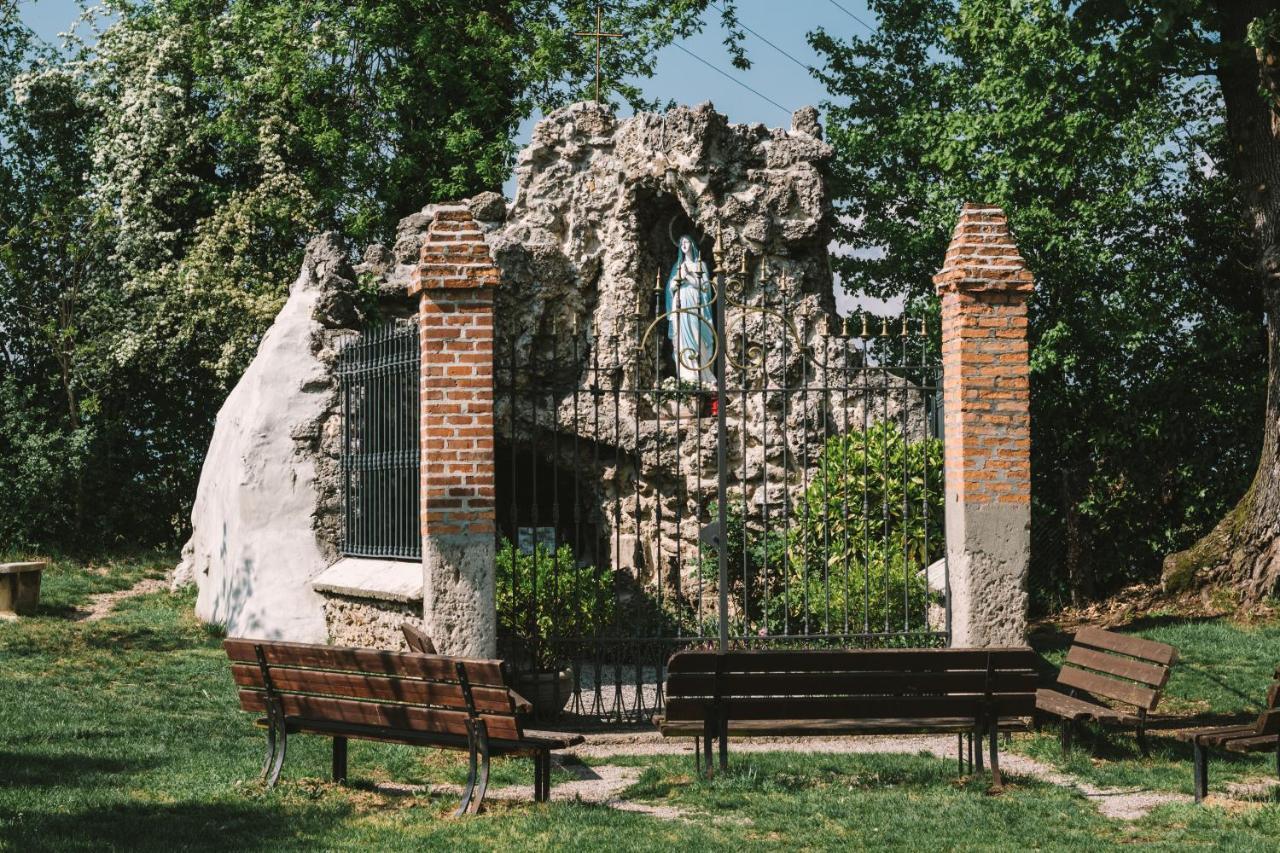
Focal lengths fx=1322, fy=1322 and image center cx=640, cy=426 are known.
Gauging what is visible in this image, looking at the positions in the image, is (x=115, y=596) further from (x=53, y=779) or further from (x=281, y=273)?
(x=53, y=779)

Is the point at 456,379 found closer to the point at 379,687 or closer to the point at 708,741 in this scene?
the point at 379,687

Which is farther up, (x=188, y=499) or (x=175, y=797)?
(x=188, y=499)

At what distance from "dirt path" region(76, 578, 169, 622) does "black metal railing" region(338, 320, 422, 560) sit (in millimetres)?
4479

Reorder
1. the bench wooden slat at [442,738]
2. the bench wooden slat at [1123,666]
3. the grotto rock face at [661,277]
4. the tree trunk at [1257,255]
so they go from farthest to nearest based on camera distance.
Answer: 1. the grotto rock face at [661,277]
2. the tree trunk at [1257,255]
3. the bench wooden slat at [1123,666]
4. the bench wooden slat at [442,738]

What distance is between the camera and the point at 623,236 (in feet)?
46.3

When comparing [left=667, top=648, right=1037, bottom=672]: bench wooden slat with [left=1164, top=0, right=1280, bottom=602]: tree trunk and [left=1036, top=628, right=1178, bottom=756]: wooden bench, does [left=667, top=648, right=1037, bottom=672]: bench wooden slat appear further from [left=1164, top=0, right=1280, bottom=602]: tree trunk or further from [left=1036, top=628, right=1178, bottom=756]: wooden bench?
[left=1164, top=0, right=1280, bottom=602]: tree trunk

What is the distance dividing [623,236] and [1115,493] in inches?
254

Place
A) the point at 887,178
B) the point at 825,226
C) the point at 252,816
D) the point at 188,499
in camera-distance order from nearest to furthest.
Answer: the point at 252,816 < the point at 825,226 < the point at 887,178 < the point at 188,499

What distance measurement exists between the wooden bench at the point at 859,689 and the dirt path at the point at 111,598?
29.2 ft

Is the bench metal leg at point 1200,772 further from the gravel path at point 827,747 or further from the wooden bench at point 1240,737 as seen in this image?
the gravel path at point 827,747

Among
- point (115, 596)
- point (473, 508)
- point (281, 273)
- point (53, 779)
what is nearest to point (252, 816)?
point (53, 779)

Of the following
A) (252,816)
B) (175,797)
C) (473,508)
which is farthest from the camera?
(473,508)

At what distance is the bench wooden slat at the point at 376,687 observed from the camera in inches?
258

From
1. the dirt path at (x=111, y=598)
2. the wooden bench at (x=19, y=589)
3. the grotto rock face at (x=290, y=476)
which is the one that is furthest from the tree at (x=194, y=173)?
the grotto rock face at (x=290, y=476)
